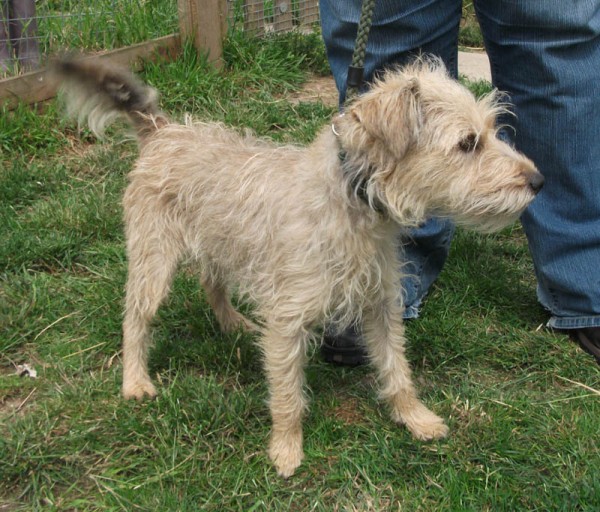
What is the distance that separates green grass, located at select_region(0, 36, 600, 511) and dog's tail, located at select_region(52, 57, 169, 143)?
3.25 ft

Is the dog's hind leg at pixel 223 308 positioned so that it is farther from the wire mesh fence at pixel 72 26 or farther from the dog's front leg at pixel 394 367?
the wire mesh fence at pixel 72 26

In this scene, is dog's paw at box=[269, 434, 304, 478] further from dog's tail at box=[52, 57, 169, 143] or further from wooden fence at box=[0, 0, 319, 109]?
wooden fence at box=[0, 0, 319, 109]

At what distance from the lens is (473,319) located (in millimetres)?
4043

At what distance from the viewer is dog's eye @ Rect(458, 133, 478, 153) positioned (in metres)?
2.79

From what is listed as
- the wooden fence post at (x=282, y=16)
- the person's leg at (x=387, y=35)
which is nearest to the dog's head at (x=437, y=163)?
the person's leg at (x=387, y=35)

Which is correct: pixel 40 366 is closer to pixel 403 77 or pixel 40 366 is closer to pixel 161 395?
pixel 161 395

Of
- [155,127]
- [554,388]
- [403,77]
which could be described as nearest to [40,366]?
[155,127]

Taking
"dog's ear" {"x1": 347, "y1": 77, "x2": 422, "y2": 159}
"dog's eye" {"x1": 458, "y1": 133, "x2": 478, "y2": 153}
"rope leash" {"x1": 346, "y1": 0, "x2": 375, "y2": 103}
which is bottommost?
"dog's eye" {"x1": 458, "y1": 133, "x2": 478, "y2": 153}

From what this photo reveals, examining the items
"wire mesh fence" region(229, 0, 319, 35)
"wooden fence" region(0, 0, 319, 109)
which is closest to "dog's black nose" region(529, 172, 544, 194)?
"wooden fence" region(0, 0, 319, 109)

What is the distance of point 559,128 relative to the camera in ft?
11.5

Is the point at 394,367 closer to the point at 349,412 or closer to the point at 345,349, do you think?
the point at 349,412

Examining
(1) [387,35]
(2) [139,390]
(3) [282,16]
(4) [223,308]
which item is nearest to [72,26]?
(3) [282,16]

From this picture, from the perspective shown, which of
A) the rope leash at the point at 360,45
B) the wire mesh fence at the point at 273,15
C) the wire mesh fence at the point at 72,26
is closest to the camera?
the rope leash at the point at 360,45

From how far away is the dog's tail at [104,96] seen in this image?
137 inches
